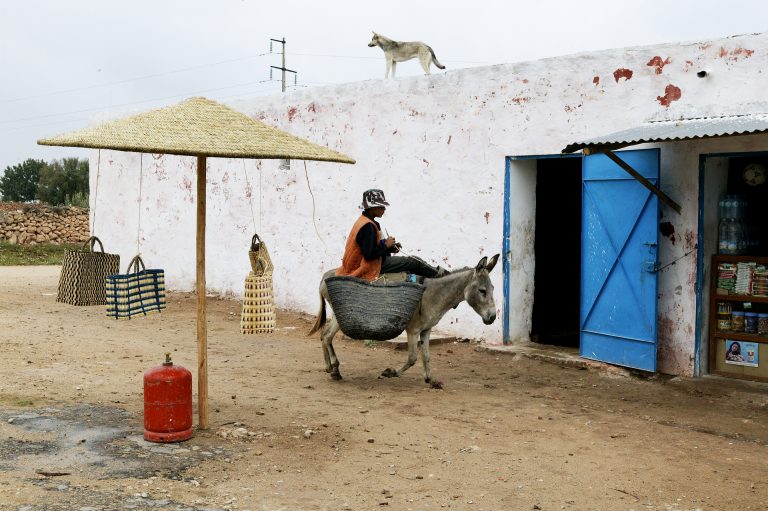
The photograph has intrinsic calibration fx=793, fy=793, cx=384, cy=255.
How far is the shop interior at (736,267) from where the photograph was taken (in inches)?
318

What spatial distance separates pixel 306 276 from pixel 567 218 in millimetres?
4216

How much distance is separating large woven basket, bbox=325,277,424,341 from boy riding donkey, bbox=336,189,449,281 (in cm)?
28

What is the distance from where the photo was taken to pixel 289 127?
13.2 metres

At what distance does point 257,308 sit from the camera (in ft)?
24.6

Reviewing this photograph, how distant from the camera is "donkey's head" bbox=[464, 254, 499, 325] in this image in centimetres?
754

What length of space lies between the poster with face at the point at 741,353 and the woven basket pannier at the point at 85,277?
6954 mm

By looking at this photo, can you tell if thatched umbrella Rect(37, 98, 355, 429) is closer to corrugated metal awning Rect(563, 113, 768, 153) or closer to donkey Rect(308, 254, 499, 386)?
donkey Rect(308, 254, 499, 386)

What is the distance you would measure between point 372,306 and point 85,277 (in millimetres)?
4240

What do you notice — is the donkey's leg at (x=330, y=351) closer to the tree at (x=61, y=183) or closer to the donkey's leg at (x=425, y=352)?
the donkey's leg at (x=425, y=352)

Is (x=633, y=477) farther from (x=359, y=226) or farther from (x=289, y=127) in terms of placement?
(x=289, y=127)

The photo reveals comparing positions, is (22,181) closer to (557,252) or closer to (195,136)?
(557,252)

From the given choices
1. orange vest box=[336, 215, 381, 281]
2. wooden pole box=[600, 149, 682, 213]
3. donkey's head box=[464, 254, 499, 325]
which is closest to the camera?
donkey's head box=[464, 254, 499, 325]

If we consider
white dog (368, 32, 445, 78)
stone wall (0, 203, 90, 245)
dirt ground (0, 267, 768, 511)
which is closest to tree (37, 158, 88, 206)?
stone wall (0, 203, 90, 245)

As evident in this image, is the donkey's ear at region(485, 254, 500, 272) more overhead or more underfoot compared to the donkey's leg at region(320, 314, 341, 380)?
more overhead
